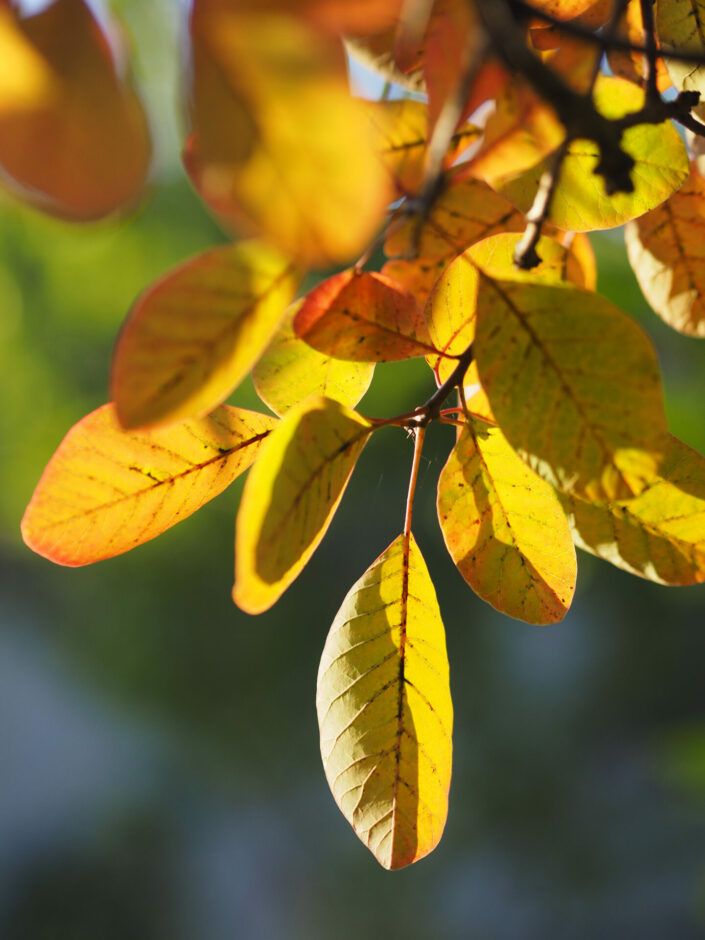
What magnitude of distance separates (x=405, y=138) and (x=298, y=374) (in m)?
0.12

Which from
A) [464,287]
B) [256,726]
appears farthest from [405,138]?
[256,726]

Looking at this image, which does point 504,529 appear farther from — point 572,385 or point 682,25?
point 682,25

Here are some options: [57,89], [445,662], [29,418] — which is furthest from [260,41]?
[29,418]

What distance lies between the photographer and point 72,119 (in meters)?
0.20

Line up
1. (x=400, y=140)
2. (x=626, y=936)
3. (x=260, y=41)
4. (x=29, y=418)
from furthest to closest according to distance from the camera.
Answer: (x=29, y=418)
(x=626, y=936)
(x=400, y=140)
(x=260, y=41)

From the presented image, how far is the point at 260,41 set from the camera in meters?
0.18

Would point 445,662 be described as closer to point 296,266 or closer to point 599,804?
point 296,266

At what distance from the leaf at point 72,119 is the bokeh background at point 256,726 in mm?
4011

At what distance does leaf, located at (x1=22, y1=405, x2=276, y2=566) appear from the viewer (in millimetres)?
328

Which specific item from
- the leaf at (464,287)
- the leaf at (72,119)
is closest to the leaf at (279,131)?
the leaf at (72,119)

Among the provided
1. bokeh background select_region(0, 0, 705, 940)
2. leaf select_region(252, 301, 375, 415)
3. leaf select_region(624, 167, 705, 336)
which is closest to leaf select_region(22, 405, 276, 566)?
leaf select_region(252, 301, 375, 415)

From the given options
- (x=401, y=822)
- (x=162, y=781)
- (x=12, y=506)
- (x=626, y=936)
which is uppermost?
(x=401, y=822)

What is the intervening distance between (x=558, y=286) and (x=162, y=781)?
5221 mm

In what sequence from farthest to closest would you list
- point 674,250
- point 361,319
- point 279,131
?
1. point 674,250
2. point 361,319
3. point 279,131
